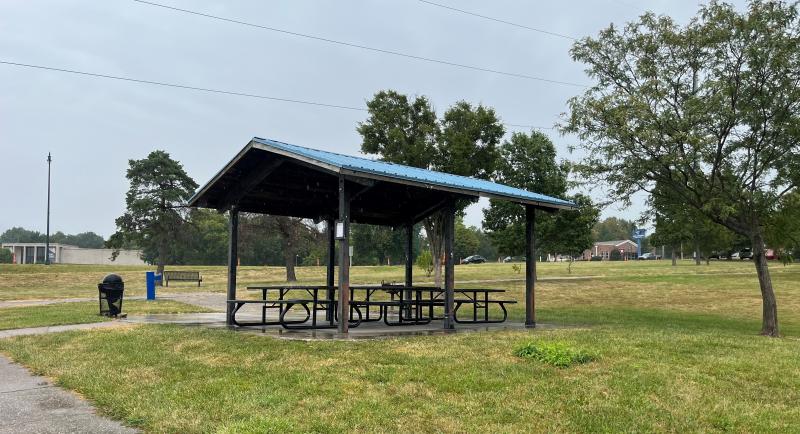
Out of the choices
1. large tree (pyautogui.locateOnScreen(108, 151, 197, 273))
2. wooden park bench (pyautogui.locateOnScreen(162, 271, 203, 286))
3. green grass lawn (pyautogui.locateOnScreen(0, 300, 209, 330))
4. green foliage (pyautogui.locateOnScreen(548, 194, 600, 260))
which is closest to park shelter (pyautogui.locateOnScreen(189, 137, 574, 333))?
green grass lawn (pyautogui.locateOnScreen(0, 300, 209, 330))

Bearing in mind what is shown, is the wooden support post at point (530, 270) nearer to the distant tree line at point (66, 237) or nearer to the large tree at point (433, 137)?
the large tree at point (433, 137)

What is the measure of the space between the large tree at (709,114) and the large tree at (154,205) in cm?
2959

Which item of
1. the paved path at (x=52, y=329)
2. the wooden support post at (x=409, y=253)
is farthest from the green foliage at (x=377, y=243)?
the paved path at (x=52, y=329)

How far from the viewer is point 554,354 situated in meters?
6.82

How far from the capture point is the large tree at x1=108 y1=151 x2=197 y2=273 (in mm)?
37031

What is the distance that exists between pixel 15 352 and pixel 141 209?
99.0 ft

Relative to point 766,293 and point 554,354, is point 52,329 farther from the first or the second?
point 766,293

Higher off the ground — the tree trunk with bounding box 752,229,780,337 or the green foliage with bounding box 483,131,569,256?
the green foliage with bounding box 483,131,569,256

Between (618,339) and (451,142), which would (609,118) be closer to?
(618,339)

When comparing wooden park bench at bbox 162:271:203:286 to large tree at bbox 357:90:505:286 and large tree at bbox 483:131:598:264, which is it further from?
large tree at bbox 483:131:598:264

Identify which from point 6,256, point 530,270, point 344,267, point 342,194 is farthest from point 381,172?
point 6,256

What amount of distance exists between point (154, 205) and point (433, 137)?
19776 mm

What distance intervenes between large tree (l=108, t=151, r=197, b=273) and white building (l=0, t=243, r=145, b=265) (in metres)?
42.9

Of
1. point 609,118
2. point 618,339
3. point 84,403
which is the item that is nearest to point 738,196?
point 609,118
